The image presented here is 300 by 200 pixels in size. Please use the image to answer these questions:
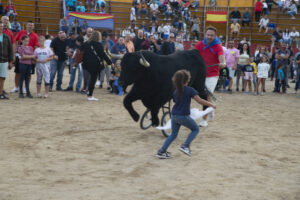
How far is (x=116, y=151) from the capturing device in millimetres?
6461

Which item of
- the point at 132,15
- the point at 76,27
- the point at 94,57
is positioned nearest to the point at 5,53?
the point at 94,57

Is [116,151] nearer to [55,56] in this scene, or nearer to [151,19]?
[55,56]

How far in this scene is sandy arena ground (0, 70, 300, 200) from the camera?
15.3ft

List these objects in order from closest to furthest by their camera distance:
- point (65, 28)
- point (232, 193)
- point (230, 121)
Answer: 1. point (232, 193)
2. point (230, 121)
3. point (65, 28)

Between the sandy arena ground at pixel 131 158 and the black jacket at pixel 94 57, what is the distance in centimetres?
156

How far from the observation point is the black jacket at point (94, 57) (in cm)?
1147

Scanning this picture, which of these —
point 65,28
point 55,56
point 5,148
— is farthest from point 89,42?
point 65,28

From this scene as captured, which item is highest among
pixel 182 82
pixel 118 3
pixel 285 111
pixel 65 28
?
pixel 118 3

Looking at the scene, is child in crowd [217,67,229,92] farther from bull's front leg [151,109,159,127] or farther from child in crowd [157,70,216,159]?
child in crowd [157,70,216,159]

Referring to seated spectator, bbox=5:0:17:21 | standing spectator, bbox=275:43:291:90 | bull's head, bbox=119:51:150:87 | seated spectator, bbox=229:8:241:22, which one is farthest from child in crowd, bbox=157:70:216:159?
seated spectator, bbox=229:8:241:22

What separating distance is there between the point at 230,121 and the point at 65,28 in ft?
54.8

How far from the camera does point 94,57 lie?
11.6 metres

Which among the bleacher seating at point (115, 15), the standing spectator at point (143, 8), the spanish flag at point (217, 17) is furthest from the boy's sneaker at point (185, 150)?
the standing spectator at point (143, 8)

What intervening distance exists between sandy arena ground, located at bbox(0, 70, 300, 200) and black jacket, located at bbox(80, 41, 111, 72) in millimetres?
1558
